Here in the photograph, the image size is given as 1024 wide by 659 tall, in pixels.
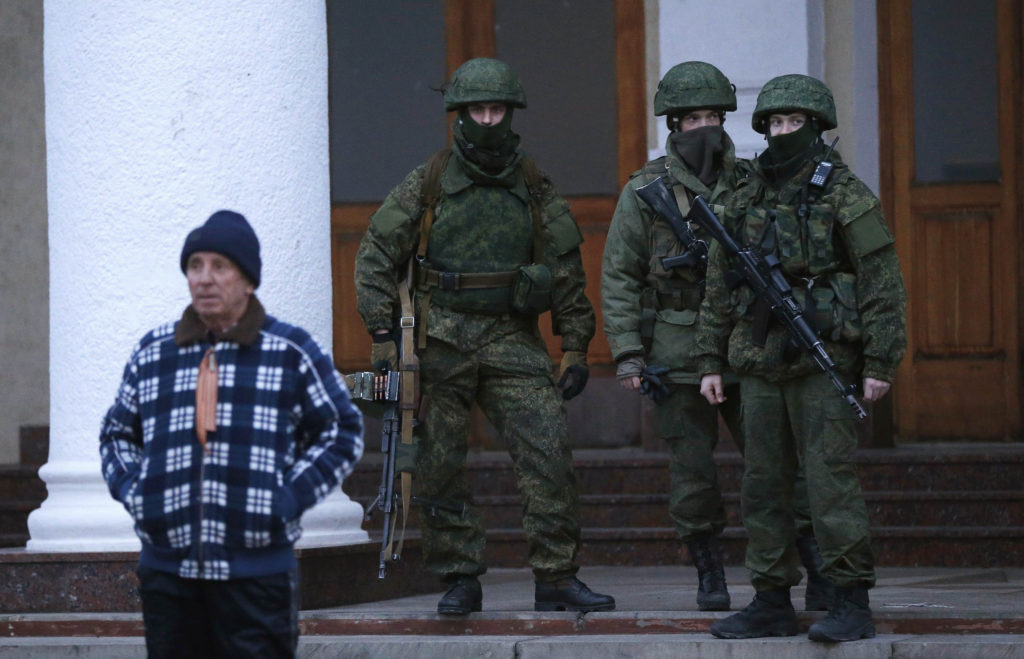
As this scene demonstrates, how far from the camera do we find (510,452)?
23.1ft

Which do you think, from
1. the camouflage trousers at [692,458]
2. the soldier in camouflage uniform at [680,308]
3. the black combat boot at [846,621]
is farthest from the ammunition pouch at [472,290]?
the black combat boot at [846,621]

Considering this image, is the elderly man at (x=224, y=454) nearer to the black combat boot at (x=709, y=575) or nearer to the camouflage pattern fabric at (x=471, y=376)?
the camouflage pattern fabric at (x=471, y=376)

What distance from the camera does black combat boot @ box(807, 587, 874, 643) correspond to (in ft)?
20.4

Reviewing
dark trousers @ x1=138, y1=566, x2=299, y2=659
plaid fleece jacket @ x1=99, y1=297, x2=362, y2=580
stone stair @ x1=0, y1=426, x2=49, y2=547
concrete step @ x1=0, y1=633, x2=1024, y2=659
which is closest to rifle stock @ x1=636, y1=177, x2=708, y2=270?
concrete step @ x1=0, y1=633, x2=1024, y2=659

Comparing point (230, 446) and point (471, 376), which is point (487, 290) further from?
point (230, 446)

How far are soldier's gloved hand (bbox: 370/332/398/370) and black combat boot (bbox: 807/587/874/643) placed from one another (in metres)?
1.90

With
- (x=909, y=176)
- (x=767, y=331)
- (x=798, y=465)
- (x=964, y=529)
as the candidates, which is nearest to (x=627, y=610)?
(x=798, y=465)

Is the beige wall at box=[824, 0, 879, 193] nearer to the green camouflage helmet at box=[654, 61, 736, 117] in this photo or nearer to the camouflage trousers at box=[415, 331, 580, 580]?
the green camouflage helmet at box=[654, 61, 736, 117]

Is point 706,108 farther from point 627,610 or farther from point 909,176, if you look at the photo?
point 909,176

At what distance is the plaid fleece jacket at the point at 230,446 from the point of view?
4348 millimetres

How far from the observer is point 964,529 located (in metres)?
8.97

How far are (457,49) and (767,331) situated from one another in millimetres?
4893

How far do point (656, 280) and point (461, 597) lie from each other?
57.8 inches

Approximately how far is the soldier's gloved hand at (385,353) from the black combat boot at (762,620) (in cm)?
160
